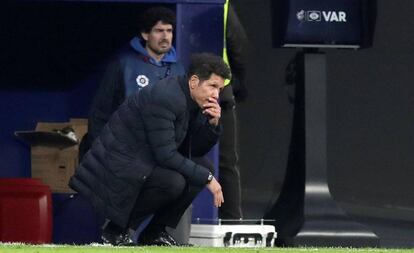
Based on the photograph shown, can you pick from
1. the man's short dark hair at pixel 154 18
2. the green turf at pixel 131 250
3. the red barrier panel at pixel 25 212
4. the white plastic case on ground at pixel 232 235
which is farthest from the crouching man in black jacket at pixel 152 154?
the red barrier panel at pixel 25 212

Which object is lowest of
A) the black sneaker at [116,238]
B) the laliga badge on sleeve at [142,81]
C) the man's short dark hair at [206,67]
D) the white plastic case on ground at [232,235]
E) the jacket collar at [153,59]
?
the white plastic case on ground at [232,235]

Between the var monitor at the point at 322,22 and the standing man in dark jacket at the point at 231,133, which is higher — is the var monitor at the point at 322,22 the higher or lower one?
the higher one

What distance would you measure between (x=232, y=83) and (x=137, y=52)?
1.20 metres

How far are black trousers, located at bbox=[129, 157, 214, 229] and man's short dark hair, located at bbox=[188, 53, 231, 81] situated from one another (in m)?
0.59

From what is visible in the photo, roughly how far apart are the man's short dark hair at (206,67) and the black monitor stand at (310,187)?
1.65 metres

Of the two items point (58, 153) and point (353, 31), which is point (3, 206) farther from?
point (353, 31)

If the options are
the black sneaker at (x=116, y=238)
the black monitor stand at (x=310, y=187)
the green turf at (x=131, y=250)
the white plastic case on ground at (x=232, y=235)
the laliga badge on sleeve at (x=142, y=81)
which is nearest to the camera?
the green turf at (x=131, y=250)

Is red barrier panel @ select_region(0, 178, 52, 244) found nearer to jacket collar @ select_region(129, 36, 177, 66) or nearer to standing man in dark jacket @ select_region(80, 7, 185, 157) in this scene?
standing man in dark jacket @ select_region(80, 7, 185, 157)

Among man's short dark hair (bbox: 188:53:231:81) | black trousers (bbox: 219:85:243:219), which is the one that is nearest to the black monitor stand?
black trousers (bbox: 219:85:243:219)

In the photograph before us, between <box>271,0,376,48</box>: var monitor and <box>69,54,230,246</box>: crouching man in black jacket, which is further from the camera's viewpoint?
<box>271,0,376,48</box>: var monitor

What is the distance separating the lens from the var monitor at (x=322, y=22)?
1142 centimetres

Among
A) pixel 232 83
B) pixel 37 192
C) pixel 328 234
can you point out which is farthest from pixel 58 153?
pixel 328 234

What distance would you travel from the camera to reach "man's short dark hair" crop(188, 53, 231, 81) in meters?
9.95

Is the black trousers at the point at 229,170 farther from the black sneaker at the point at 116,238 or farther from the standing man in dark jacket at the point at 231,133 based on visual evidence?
the black sneaker at the point at 116,238
